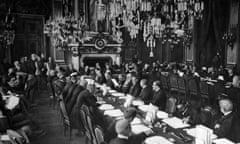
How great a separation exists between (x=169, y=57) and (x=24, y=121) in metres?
13.9

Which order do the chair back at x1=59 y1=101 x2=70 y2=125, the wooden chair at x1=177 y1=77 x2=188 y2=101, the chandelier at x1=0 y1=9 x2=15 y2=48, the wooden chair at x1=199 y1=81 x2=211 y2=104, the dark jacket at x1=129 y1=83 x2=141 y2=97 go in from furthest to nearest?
the chandelier at x1=0 y1=9 x2=15 y2=48, the wooden chair at x1=177 y1=77 x2=188 y2=101, the wooden chair at x1=199 y1=81 x2=211 y2=104, the dark jacket at x1=129 y1=83 x2=141 y2=97, the chair back at x1=59 y1=101 x2=70 y2=125

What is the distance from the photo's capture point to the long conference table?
278 centimetres

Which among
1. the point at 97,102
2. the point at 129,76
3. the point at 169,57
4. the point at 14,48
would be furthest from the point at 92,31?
the point at 97,102

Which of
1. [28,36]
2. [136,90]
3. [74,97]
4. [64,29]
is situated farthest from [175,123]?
[28,36]

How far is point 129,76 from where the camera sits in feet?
25.0

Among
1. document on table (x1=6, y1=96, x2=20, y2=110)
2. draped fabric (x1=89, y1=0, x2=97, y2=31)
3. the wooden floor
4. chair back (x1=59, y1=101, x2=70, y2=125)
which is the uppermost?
draped fabric (x1=89, y1=0, x2=97, y2=31)

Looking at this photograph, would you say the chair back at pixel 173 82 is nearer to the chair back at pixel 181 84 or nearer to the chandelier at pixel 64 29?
the chair back at pixel 181 84

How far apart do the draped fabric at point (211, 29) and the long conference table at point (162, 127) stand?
812 centimetres

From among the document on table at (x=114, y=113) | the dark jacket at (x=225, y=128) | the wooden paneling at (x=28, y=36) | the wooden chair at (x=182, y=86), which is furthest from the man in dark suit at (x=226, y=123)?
the wooden paneling at (x=28, y=36)

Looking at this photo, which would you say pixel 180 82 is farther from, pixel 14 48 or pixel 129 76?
pixel 14 48

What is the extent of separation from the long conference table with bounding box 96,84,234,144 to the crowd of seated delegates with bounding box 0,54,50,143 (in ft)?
5.00

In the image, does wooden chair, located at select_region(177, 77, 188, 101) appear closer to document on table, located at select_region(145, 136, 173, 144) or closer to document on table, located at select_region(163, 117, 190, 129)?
document on table, located at select_region(163, 117, 190, 129)

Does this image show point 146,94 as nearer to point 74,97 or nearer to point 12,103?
point 74,97

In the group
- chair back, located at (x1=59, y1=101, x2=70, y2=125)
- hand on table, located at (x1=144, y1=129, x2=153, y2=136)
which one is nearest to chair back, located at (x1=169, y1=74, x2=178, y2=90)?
chair back, located at (x1=59, y1=101, x2=70, y2=125)
